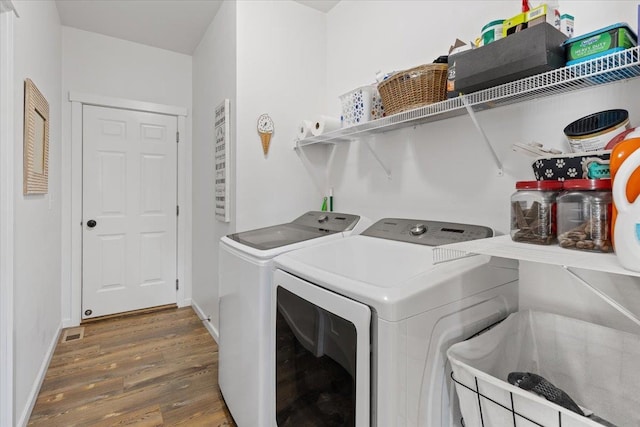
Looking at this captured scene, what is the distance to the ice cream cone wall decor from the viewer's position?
223 centimetres

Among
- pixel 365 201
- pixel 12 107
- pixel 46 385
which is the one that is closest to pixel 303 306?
pixel 365 201

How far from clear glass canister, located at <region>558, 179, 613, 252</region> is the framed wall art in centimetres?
189

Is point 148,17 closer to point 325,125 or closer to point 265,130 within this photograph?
point 265,130

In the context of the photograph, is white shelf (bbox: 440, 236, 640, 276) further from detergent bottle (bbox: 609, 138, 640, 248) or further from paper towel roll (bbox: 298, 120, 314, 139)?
paper towel roll (bbox: 298, 120, 314, 139)

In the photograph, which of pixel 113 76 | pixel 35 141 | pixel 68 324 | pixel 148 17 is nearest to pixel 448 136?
pixel 35 141

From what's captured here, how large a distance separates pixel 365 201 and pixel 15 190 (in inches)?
71.1

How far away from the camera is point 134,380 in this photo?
6.75 feet

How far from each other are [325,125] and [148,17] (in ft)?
6.21

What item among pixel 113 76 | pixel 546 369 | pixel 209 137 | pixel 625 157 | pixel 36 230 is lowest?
pixel 546 369

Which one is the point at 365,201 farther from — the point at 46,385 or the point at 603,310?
the point at 46,385

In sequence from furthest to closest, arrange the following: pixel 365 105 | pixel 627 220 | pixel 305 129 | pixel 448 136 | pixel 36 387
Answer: pixel 305 129, pixel 36 387, pixel 365 105, pixel 448 136, pixel 627 220

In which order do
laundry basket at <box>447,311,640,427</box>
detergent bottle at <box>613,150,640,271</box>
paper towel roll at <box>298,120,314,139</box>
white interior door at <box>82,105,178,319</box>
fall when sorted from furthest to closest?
white interior door at <box>82,105,178,319</box>, paper towel roll at <box>298,120,314,139</box>, laundry basket at <box>447,311,640,427</box>, detergent bottle at <box>613,150,640,271</box>

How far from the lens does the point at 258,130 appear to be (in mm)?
2221

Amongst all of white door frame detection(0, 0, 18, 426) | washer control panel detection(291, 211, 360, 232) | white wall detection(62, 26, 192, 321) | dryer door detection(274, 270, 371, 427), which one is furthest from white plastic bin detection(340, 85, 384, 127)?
white wall detection(62, 26, 192, 321)
